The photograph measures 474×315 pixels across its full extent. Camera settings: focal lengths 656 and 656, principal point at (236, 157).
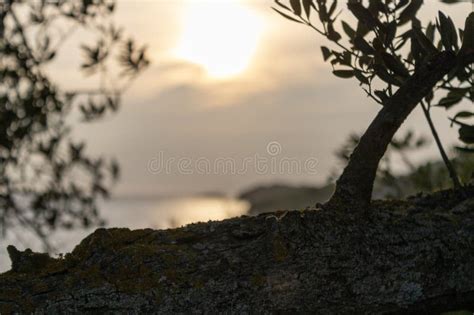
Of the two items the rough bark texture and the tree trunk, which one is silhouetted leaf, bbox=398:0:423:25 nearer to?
the tree trunk

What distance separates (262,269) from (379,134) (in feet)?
3.02

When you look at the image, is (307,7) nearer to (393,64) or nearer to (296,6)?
(296,6)

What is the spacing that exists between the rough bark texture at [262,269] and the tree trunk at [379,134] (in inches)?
4.7

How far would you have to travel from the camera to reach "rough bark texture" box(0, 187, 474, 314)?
2.73 m

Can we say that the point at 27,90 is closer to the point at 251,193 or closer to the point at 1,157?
the point at 1,157

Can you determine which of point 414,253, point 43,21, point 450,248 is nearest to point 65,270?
point 414,253

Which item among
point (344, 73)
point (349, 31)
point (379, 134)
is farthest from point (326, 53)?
point (379, 134)

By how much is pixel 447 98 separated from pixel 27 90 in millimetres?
4091

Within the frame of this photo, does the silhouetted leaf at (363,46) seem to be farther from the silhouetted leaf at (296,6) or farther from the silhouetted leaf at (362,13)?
the silhouetted leaf at (296,6)

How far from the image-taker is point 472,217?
328 cm

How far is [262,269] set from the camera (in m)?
2.78

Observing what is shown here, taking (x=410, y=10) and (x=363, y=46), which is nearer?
(x=363, y=46)

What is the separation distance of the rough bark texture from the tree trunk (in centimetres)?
12

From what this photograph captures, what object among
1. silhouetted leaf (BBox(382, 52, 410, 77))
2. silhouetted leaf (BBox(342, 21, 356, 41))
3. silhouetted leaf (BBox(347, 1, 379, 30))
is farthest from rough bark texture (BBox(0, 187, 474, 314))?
silhouetted leaf (BBox(342, 21, 356, 41))
